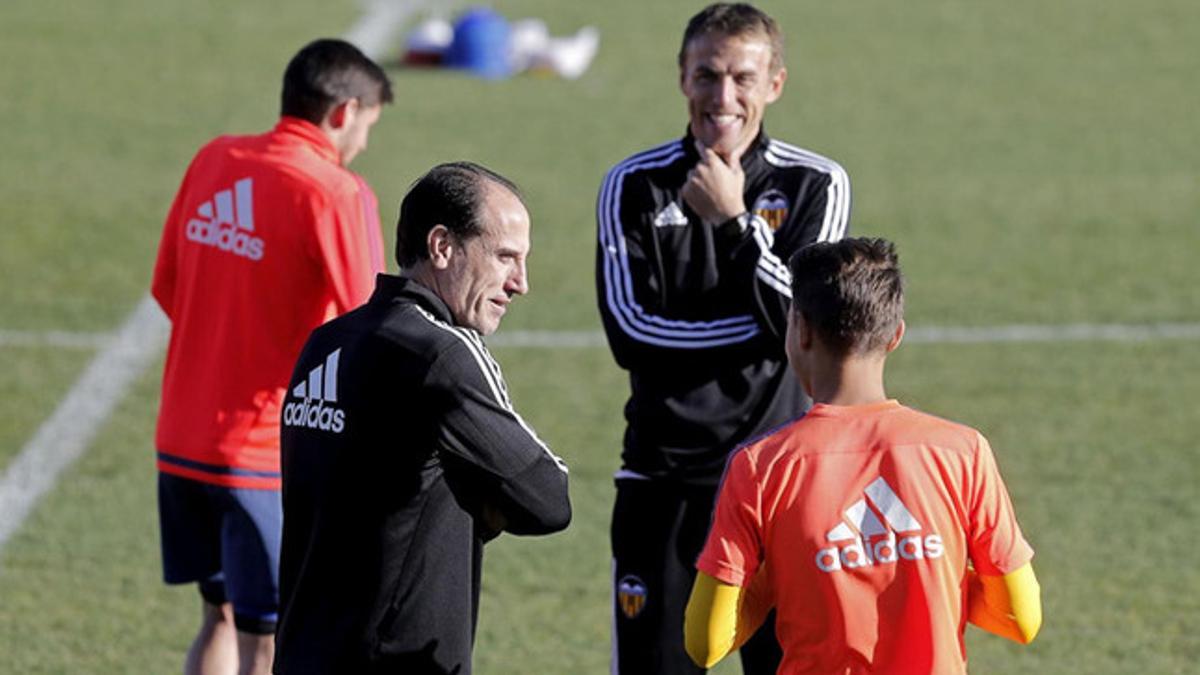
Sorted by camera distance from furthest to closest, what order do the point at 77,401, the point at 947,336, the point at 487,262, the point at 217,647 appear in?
the point at 947,336 → the point at 77,401 → the point at 217,647 → the point at 487,262

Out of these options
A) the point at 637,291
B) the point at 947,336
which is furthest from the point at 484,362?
the point at 947,336

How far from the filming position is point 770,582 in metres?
4.02

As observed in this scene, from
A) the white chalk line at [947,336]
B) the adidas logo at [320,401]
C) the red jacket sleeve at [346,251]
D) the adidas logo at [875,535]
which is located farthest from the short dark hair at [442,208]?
the white chalk line at [947,336]

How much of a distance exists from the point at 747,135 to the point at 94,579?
355 cm

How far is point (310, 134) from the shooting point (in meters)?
5.88

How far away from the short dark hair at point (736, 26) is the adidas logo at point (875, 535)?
6.65 feet

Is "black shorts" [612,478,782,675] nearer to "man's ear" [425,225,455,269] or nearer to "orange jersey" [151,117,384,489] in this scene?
"orange jersey" [151,117,384,489]

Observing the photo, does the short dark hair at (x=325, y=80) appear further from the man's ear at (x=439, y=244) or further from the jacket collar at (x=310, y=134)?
the man's ear at (x=439, y=244)

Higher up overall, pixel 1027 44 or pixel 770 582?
pixel 1027 44

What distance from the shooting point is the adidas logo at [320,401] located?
4089 mm

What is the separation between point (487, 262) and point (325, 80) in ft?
6.23

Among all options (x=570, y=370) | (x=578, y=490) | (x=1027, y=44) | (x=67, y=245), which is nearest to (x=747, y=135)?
(x=578, y=490)

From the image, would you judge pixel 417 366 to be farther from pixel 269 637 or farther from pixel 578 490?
pixel 578 490

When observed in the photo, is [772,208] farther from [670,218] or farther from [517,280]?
[517,280]
